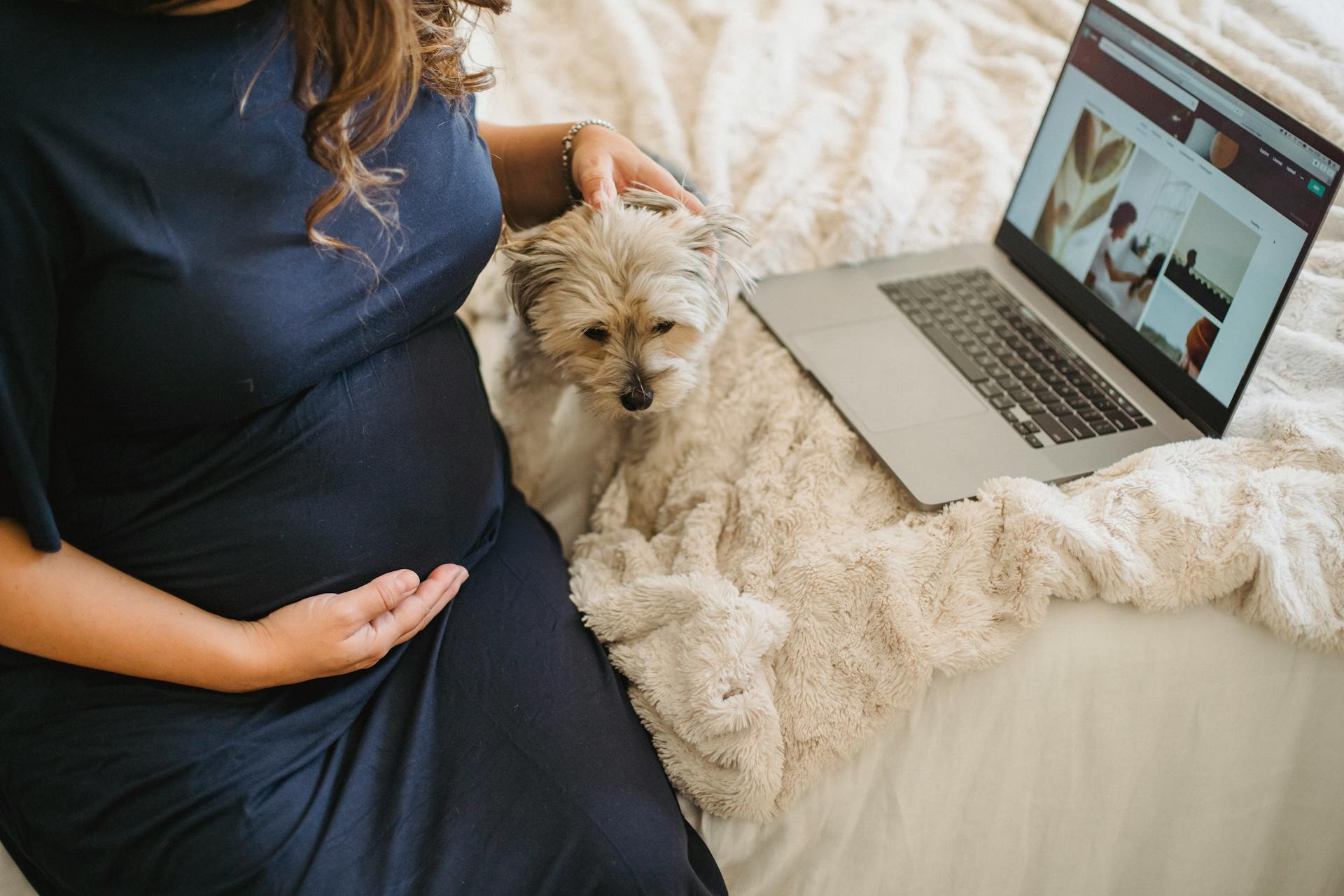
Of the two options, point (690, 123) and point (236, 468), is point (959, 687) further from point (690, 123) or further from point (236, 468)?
point (690, 123)

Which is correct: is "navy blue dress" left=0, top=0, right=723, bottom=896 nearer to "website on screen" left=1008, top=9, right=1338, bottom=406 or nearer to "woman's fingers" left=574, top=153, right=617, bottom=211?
"woman's fingers" left=574, top=153, right=617, bottom=211

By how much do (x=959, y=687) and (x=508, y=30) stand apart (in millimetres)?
1482

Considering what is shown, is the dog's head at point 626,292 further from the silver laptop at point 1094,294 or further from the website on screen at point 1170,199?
the website on screen at point 1170,199

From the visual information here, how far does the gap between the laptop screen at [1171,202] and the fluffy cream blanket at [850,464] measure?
0.12 m

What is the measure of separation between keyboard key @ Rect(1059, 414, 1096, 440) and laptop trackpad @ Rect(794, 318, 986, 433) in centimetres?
11

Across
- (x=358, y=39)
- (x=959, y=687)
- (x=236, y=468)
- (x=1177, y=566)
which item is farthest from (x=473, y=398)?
(x=1177, y=566)

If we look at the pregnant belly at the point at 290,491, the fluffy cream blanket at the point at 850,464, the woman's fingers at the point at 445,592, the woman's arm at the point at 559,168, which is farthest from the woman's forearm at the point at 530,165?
Result: the woman's fingers at the point at 445,592

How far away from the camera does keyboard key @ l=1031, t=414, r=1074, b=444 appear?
1249 millimetres

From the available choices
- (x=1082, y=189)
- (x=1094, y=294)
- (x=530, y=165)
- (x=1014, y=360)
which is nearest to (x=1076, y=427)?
(x=1014, y=360)

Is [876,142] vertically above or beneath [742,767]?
above

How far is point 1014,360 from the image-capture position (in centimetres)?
138

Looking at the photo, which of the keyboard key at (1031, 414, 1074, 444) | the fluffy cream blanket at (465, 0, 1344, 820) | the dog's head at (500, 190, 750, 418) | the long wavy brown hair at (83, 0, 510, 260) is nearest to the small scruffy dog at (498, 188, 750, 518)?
the dog's head at (500, 190, 750, 418)

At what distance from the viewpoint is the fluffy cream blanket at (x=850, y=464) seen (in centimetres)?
103

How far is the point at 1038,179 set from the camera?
151 cm
